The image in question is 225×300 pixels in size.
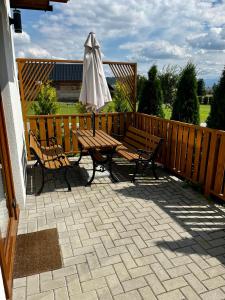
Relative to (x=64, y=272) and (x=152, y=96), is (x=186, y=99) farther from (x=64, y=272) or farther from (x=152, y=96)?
(x=64, y=272)

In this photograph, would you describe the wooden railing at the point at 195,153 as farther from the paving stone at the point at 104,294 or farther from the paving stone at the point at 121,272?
the paving stone at the point at 104,294

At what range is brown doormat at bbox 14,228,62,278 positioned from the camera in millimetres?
2752

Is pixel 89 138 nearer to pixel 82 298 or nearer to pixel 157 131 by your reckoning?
pixel 157 131

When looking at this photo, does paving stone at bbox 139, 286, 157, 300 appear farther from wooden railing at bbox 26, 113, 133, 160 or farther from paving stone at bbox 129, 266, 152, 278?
wooden railing at bbox 26, 113, 133, 160

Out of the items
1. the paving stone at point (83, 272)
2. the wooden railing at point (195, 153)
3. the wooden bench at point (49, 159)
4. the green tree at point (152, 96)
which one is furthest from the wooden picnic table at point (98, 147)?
the paving stone at point (83, 272)

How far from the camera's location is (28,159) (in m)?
6.54

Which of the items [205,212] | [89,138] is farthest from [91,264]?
[89,138]

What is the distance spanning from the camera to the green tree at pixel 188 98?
222 inches

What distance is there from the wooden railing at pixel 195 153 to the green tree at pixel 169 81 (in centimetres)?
579

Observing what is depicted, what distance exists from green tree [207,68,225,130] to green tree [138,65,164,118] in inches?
110

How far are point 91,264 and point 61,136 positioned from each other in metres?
4.39

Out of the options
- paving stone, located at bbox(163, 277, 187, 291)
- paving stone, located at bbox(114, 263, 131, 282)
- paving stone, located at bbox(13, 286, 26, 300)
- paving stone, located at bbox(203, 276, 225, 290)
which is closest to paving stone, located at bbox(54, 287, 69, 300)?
paving stone, located at bbox(13, 286, 26, 300)

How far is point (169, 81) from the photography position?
11289mm

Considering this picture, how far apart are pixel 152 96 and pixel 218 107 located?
2992 millimetres
